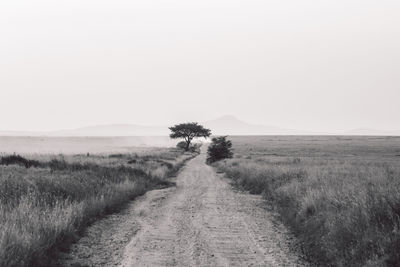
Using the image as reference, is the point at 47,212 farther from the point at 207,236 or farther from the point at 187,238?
the point at 207,236

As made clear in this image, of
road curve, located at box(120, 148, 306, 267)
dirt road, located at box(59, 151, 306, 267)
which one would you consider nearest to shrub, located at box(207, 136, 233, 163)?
road curve, located at box(120, 148, 306, 267)

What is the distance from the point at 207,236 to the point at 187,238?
57cm

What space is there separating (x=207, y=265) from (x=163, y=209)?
255 inches

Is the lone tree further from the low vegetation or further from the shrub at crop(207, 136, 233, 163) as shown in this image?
the low vegetation

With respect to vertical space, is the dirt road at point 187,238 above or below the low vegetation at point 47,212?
below

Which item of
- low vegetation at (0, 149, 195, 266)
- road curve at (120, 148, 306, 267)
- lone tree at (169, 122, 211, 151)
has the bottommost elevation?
road curve at (120, 148, 306, 267)

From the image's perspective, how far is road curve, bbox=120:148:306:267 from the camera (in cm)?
727

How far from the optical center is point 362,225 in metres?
7.92

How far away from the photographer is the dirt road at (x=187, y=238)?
285 inches

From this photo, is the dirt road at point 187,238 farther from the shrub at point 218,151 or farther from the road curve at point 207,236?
the shrub at point 218,151

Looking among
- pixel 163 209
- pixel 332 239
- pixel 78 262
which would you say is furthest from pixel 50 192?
pixel 332 239

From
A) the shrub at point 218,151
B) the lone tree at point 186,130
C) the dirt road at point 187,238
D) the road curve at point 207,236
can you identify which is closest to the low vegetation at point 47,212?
the dirt road at point 187,238

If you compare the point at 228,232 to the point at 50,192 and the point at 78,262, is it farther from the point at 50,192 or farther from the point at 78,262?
the point at 50,192

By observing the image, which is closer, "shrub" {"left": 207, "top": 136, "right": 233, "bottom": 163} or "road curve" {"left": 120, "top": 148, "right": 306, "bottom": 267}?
"road curve" {"left": 120, "top": 148, "right": 306, "bottom": 267}
